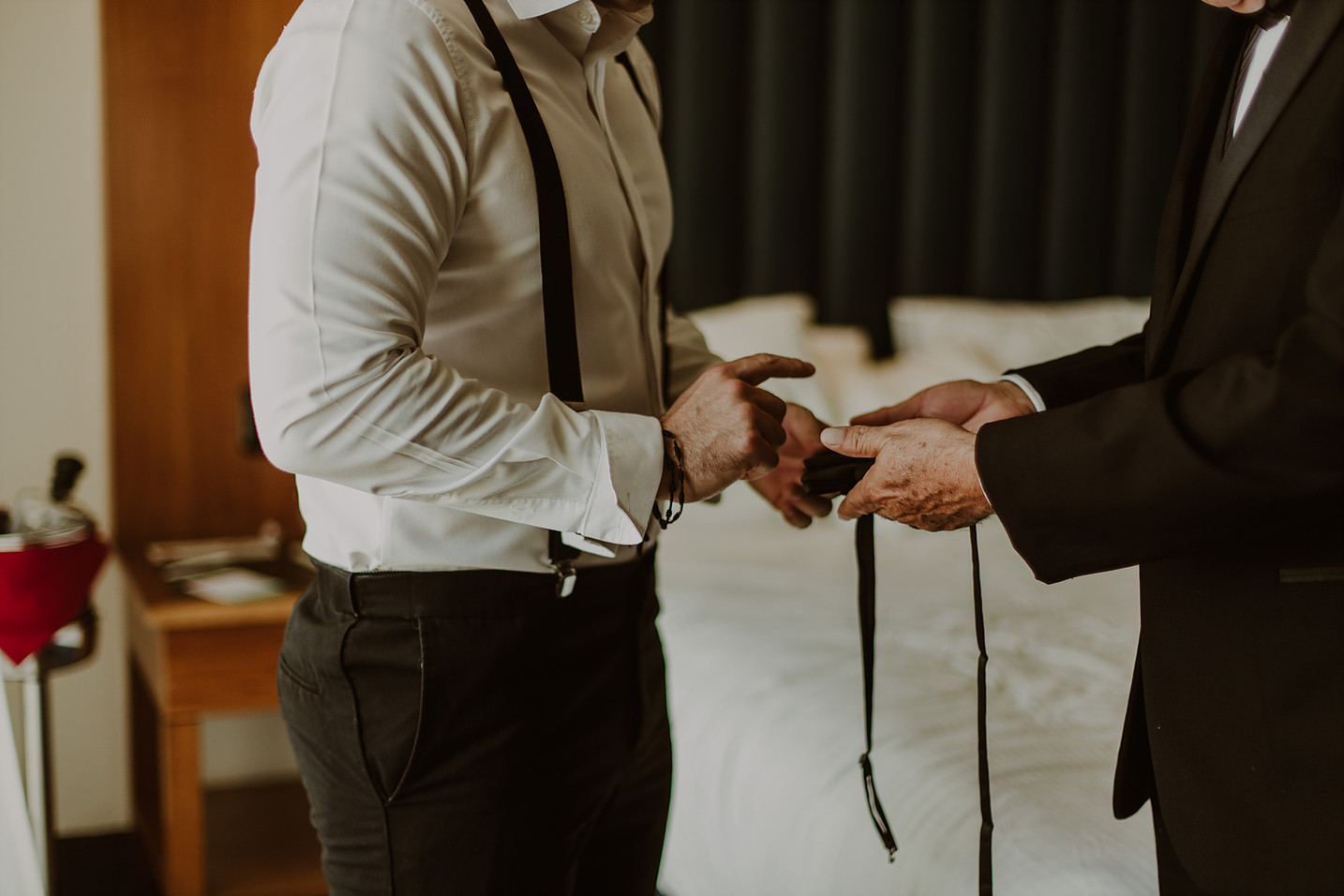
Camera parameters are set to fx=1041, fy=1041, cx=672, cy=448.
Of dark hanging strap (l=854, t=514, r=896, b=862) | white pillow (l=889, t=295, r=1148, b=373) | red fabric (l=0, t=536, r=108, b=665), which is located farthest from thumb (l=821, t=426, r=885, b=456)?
white pillow (l=889, t=295, r=1148, b=373)

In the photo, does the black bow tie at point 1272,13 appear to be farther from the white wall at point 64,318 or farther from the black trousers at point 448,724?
the white wall at point 64,318

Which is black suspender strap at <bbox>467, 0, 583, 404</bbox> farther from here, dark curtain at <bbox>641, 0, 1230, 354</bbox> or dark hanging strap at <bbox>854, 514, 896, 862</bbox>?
dark curtain at <bbox>641, 0, 1230, 354</bbox>

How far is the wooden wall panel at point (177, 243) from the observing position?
7.77 ft

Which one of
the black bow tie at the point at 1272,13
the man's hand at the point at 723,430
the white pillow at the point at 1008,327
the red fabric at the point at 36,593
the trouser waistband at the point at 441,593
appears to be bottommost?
the red fabric at the point at 36,593

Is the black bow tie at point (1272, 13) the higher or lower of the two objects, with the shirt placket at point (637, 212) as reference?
higher

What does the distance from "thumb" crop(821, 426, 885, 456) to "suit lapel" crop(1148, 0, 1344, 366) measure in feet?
0.90

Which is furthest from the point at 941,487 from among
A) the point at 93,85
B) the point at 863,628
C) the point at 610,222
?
the point at 93,85

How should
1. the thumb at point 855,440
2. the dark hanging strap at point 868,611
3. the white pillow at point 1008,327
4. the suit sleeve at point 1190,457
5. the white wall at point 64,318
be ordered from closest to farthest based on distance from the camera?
the suit sleeve at point 1190,457
the thumb at point 855,440
the dark hanging strap at point 868,611
the white wall at point 64,318
the white pillow at point 1008,327

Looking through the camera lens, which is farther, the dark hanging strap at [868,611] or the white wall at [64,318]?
the white wall at [64,318]

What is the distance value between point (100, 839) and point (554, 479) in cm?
218

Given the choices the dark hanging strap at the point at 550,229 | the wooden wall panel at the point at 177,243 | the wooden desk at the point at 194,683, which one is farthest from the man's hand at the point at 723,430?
the wooden wall panel at the point at 177,243

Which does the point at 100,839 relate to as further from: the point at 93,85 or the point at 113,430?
the point at 93,85

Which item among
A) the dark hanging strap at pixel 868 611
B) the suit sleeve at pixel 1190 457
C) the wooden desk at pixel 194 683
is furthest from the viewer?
the wooden desk at pixel 194 683

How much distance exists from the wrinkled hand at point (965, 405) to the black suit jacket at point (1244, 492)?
A: 0.92 feet
